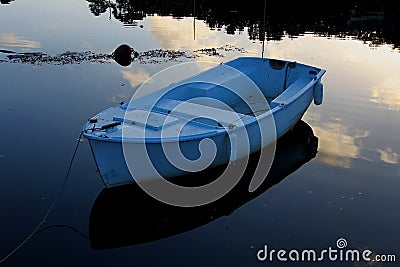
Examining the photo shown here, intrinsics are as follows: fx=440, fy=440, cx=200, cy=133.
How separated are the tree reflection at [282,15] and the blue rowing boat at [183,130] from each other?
11.1 metres

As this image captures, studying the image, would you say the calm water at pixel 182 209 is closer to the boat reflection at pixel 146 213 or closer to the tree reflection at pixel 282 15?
the boat reflection at pixel 146 213

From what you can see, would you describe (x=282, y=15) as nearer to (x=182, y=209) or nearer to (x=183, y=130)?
(x=183, y=130)

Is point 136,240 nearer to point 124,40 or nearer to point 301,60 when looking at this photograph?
point 301,60

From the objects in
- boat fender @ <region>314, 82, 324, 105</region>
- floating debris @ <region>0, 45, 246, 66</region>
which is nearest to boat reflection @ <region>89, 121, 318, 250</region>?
boat fender @ <region>314, 82, 324, 105</region>

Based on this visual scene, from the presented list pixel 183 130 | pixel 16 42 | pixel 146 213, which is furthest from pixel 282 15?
pixel 146 213

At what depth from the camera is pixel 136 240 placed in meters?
6.59

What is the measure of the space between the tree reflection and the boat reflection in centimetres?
1325

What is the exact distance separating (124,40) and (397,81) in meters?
10.9

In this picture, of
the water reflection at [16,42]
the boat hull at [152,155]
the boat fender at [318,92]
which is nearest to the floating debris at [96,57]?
the water reflection at [16,42]

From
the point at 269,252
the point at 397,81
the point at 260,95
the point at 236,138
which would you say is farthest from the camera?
the point at 397,81

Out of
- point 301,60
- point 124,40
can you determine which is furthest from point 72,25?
point 301,60

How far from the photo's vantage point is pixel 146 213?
7.16 meters

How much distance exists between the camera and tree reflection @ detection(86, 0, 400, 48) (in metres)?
22.3

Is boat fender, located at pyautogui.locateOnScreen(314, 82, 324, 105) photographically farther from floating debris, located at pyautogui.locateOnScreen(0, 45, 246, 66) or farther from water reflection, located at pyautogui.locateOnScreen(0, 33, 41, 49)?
water reflection, located at pyautogui.locateOnScreen(0, 33, 41, 49)
